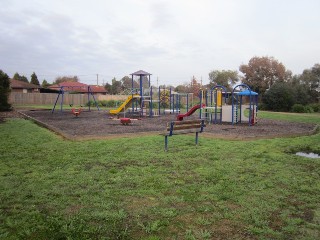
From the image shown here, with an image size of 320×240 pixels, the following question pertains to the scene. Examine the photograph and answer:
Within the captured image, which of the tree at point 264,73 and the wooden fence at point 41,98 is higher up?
the tree at point 264,73

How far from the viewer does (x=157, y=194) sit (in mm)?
5109

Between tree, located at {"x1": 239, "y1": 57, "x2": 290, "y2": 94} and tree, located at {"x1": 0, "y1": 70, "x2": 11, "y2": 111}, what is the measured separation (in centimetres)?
3363

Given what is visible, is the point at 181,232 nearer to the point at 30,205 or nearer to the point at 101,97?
the point at 30,205

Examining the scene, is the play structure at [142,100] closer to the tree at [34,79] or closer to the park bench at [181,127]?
the park bench at [181,127]

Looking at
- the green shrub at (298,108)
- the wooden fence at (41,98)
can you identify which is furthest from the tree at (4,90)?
the green shrub at (298,108)

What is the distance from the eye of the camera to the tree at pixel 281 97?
33.4m

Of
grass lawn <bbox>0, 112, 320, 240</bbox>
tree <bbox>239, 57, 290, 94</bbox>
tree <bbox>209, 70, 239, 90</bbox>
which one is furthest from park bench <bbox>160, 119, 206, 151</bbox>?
tree <bbox>209, 70, 239, 90</bbox>

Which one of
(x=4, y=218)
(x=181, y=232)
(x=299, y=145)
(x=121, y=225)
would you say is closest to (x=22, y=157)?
(x=4, y=218)

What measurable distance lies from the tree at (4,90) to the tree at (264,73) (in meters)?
33.6

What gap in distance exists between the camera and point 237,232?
3.84 m

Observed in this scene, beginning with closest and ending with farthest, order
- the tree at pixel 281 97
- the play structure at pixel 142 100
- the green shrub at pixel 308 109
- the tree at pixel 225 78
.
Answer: the play structure at pixel 142 100 → the green shrub at pixel 308 109 → the tree at pixel 281 97 → the tree at pixel 225 78

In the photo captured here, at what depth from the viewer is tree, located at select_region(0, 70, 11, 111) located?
26.1m

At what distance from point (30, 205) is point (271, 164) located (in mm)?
5198

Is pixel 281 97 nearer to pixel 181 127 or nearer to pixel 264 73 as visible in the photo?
pixel 264 73
